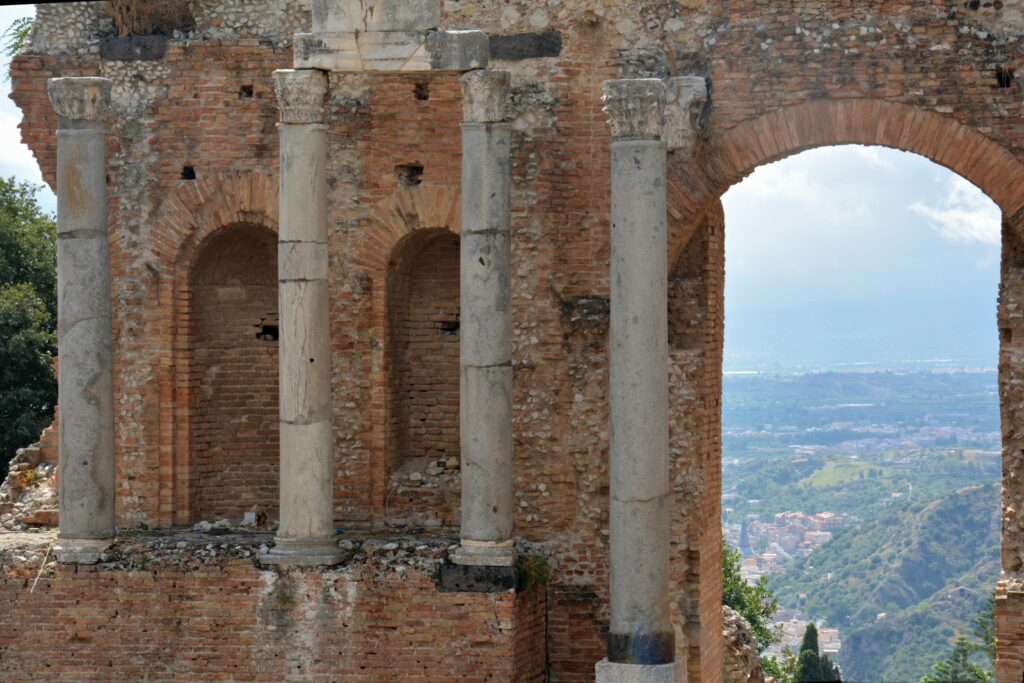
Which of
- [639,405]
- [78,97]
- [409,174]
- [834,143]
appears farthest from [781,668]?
[78,97]

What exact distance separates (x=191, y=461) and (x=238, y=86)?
4100 millimetres

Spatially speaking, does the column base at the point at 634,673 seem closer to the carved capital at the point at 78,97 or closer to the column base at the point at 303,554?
the column base at the point at 303,554

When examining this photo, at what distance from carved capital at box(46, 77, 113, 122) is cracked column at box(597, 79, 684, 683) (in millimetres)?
5169

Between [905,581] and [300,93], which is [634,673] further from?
[905,581]

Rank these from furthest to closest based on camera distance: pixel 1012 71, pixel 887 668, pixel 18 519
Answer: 1. pixel 887 668
2. pixel 18 519
3. pixel 1012 71

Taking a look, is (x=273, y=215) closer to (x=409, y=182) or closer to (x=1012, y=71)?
(x=409, y=182)

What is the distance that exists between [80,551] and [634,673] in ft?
18.4

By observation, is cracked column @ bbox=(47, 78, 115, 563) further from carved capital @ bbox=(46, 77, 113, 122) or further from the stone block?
the stone block

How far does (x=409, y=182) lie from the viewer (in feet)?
61.7

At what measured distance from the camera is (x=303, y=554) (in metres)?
17.2

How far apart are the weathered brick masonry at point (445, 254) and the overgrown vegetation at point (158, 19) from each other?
25 cm

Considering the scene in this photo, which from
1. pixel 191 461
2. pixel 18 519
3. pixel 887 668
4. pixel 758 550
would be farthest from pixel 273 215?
pixel 758 550

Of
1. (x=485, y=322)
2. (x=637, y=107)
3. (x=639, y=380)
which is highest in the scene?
(x=637, y=107)

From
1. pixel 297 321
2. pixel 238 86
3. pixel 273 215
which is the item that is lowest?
pixel 297 321
